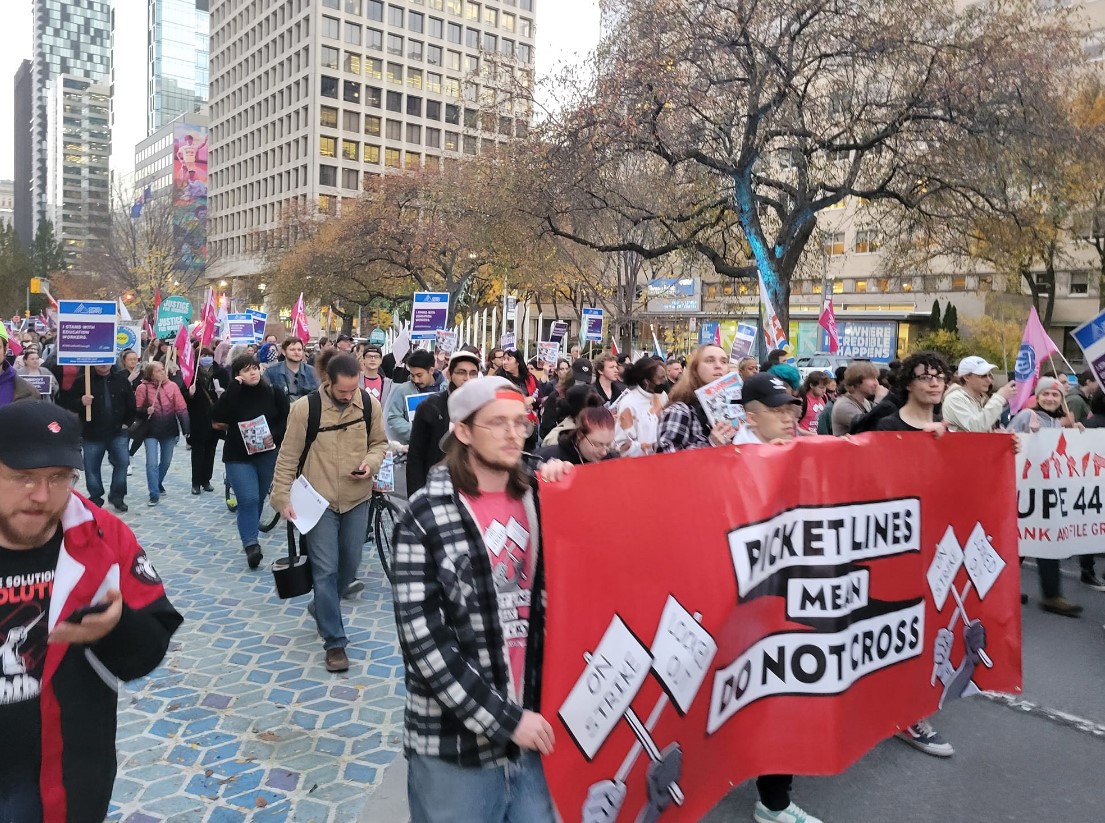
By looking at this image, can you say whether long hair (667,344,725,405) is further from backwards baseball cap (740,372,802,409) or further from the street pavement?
the street pavement

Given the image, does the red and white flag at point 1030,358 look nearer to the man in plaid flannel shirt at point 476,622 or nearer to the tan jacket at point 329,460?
the tan jacket at point 329,460

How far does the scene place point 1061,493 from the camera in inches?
252

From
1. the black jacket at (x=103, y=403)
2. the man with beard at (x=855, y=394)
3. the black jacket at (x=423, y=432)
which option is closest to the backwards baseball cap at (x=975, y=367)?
the man with beard at (x=855, y=394)

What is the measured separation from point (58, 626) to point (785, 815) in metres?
2.90

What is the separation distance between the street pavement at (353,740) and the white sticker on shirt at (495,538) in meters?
1.64

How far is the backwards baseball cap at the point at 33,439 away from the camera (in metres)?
2.00

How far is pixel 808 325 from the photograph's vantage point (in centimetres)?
4834

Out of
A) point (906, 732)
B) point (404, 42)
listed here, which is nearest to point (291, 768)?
point (906, 732)

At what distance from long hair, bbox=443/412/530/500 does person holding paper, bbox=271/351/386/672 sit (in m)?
3.07

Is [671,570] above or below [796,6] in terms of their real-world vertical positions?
below

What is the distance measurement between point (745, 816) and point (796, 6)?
16.7 metres

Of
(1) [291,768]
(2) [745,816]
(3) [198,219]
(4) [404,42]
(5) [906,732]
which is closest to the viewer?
(2) [745,816]

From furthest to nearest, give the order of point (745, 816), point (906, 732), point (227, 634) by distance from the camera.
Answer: point (227, 634) < point (906, 732) < point (745, 816)

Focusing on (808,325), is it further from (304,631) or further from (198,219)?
(198,219)
